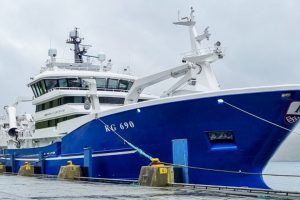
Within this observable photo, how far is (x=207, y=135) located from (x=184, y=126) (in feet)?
2.95

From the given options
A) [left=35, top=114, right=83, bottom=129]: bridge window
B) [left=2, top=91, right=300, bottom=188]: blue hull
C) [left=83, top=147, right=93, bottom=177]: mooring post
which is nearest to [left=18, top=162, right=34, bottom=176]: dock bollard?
[left=35, top=114, right=83, bottom=129]: bridge window

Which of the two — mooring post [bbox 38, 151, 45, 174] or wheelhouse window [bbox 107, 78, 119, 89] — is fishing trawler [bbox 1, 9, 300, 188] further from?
wheelhouse window [bbox 107, 78, 119, 89]

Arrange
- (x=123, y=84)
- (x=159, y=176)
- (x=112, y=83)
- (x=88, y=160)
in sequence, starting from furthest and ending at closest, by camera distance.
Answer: (x=123, y=84) < (x=112, y=83) < (x=88, y=160) < (x=159, y=176)

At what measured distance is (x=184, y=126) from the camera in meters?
16.9

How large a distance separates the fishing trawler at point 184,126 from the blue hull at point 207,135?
0.11 ft

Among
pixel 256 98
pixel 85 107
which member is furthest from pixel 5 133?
pixel 256 98

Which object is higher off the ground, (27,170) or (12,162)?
(12,162)

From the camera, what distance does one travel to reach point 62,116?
24.5 metres

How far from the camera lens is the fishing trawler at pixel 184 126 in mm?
15836

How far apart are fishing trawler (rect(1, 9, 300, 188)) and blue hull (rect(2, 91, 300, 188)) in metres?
0.03

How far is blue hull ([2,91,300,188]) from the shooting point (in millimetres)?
15766

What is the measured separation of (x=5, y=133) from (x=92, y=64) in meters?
9.46

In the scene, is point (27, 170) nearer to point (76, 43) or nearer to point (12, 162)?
point (12, 162)

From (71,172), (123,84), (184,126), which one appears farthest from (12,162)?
(184,126)
